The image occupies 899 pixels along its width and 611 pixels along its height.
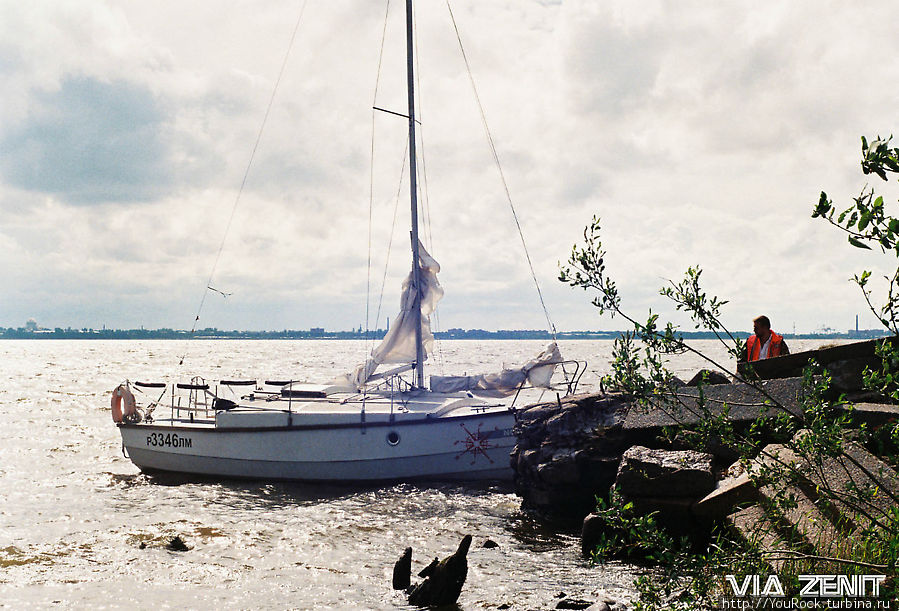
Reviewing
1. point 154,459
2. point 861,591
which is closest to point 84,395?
point 154,459

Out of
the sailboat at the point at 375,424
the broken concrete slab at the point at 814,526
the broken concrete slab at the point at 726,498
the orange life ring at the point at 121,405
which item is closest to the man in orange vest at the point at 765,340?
the broken concrete slab at the point at 726,498

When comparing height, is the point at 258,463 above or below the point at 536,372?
below

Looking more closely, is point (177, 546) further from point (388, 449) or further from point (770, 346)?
point (770, 346)

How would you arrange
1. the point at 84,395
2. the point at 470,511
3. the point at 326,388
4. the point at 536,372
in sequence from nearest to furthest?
the point at 470,511 → the point at 536,372 → the point at 326,388 → the point at 84,395

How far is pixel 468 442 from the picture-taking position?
15.3 meters

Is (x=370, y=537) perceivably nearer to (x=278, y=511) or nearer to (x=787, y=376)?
(x=278, y=511)

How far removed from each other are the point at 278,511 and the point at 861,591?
35.7 feet

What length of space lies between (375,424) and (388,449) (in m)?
0.63

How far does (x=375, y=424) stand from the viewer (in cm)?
1518

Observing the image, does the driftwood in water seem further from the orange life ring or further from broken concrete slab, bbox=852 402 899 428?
the orange life ring

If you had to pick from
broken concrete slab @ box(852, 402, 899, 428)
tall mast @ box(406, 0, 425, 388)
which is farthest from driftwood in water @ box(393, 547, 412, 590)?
tall mast @ box(406, 0, 425, 388)

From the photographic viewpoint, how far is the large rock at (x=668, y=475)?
28.9 ft

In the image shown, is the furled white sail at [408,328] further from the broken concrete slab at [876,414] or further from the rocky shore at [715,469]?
the broken concrete slab at [876,414]

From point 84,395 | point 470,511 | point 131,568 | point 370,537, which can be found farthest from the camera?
point 84,395
